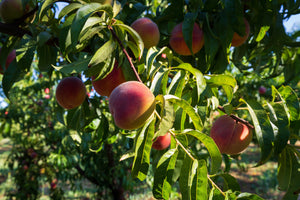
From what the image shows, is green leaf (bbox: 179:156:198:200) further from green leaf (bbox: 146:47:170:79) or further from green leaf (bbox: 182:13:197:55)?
green leaf (bbox: 182:13:197:55)

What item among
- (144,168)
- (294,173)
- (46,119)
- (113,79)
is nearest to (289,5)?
(294,173)

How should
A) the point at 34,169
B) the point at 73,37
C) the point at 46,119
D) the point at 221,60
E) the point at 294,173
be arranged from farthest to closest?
the point at 34,169, the point at 46,119, the point at 221,60, the point at 294,173, the point at 73,37

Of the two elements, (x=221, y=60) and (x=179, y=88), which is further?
(x=221, y=60)

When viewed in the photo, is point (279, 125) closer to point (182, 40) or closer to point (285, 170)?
point (285, 170)

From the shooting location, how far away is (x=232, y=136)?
2.56 feet

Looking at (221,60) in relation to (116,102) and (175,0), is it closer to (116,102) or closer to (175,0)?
(175,0)

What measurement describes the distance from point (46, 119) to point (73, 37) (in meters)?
2.55

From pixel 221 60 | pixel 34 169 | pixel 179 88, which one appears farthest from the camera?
pixel 34 169

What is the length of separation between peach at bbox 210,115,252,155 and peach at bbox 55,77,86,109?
47cm

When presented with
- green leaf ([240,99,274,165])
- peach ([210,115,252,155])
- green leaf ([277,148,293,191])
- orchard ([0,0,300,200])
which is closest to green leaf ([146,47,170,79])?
orchard ([0,0,300,200])

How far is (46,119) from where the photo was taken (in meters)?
2.73

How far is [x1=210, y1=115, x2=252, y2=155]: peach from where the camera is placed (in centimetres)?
78

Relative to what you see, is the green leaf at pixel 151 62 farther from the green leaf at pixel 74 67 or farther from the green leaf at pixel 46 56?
the green leaf at pixel 46 56

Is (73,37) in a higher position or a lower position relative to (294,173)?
higher
